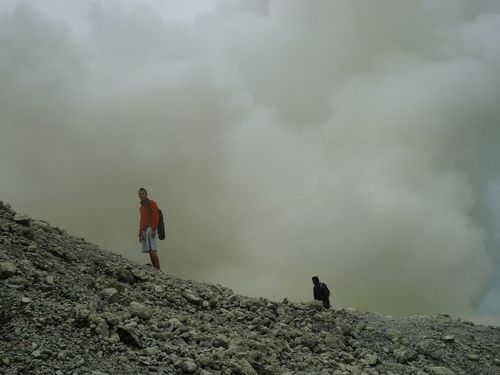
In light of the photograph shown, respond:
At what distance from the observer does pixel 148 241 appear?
1603 cm

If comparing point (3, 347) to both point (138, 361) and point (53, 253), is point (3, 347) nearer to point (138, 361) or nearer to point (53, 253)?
point (138, 361)

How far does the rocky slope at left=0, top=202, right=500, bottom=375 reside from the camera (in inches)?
345

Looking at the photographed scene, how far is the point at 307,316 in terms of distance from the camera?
542 inches

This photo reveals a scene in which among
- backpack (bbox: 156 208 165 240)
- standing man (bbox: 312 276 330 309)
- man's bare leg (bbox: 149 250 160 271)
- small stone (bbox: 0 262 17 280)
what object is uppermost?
backpack (bbox: 156 208 165 240)

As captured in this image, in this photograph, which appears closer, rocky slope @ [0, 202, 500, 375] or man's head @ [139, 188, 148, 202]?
rocky slope @ [0, 202, 500, 375]

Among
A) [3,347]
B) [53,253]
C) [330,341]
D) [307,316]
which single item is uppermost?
[53,253]

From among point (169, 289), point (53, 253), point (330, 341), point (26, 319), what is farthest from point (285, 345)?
point (53, 253)

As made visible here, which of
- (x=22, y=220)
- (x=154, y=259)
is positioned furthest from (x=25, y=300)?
(x=154, y=259)

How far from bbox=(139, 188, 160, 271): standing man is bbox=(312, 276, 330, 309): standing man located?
5.60 metres

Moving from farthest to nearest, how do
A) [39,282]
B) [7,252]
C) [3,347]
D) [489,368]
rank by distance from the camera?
[489,368]
[7,252]
[39,282]
[3,347]

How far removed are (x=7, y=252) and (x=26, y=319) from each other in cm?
345

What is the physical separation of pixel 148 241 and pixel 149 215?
0.90 metres

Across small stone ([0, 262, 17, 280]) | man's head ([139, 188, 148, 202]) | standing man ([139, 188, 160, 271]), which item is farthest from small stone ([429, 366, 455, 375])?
small stone ([0, 262, 17, 280])

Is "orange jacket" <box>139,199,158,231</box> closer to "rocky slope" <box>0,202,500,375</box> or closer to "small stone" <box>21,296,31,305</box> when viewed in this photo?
"rocky slope" <box>0,202,500,375</box>
